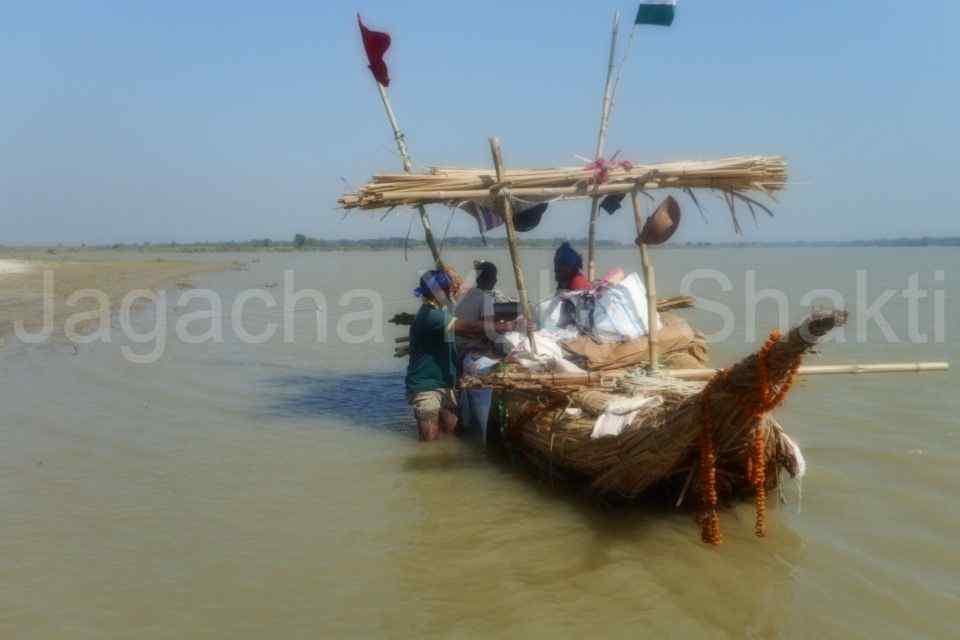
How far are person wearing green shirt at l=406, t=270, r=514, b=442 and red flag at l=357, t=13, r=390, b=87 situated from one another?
1921 mm

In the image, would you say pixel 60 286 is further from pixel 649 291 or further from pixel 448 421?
pixel 649 291

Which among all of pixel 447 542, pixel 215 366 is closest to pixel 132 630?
pixel 447 542

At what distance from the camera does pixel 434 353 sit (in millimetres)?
6762

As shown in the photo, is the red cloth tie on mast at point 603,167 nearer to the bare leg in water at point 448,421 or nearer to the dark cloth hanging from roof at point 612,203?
the dark cloth hanging from roof at point 612,203

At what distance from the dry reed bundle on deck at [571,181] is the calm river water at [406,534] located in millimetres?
2046

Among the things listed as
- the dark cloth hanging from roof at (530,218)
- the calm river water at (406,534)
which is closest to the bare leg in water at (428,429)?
the calm river water at (406,534)

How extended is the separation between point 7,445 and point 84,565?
2908 millimetres

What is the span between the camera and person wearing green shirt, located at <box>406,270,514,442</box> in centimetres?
659

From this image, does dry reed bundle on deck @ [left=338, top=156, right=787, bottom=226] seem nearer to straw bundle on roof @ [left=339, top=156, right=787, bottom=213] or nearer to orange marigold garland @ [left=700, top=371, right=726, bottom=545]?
straw bundle on roof @ [left=339, top=156, right=787, bottom=213]

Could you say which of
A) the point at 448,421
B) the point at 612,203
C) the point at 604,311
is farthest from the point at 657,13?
the point at 448,421

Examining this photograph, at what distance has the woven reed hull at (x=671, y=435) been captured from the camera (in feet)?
11.7

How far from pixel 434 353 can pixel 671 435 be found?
9.87ft

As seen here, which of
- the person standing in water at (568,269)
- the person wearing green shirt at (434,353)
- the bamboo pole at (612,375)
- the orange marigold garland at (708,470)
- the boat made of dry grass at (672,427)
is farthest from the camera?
the person standing in water at (568,269)

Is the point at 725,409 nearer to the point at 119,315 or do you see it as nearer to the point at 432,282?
the point at 432,282
